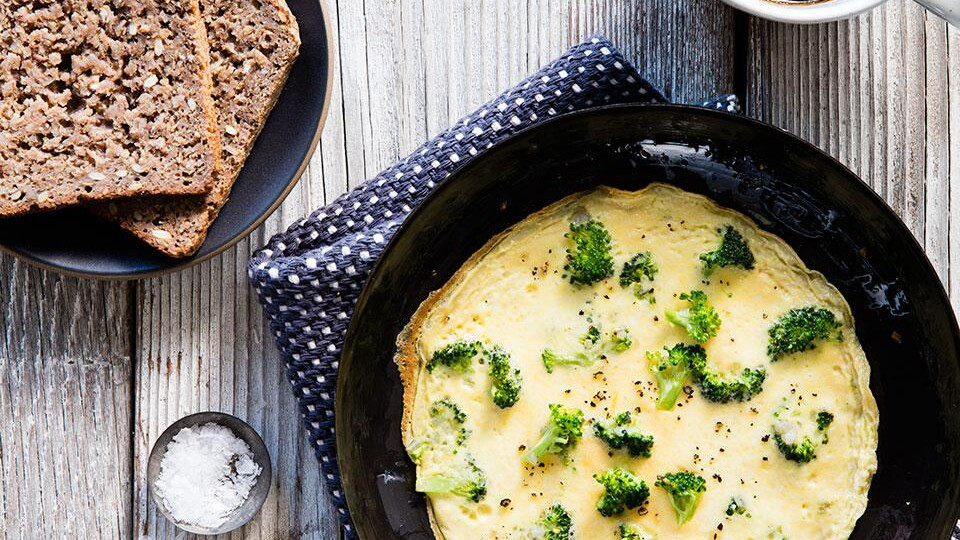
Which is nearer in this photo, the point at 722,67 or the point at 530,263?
the point at 530,263

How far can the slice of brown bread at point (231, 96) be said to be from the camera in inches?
102

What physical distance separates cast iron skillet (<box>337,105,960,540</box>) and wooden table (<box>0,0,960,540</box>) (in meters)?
0.34

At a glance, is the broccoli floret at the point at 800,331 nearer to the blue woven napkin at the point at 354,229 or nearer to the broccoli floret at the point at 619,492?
the broccoli floret at the point at 619,492

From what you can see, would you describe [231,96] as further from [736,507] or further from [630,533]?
[736,507]

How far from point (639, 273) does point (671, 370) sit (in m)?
0.25

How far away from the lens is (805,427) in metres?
2.52

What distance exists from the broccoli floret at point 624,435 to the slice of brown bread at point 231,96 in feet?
3.69

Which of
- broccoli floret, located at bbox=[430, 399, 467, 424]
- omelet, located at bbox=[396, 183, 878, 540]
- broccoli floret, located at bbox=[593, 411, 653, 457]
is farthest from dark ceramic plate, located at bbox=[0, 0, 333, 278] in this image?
broccoli floret, located at bbox=[593, 411, 653, 457]

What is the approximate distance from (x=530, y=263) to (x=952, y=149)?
1258 mm

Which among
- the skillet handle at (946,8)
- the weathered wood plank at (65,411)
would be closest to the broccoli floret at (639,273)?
the skillet handle at (946,8)

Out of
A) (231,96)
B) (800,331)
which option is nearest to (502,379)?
(800,331)

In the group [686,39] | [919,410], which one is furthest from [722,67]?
[919,410]

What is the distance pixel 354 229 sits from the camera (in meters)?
2.71

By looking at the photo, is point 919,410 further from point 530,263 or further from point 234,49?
point 234,49
